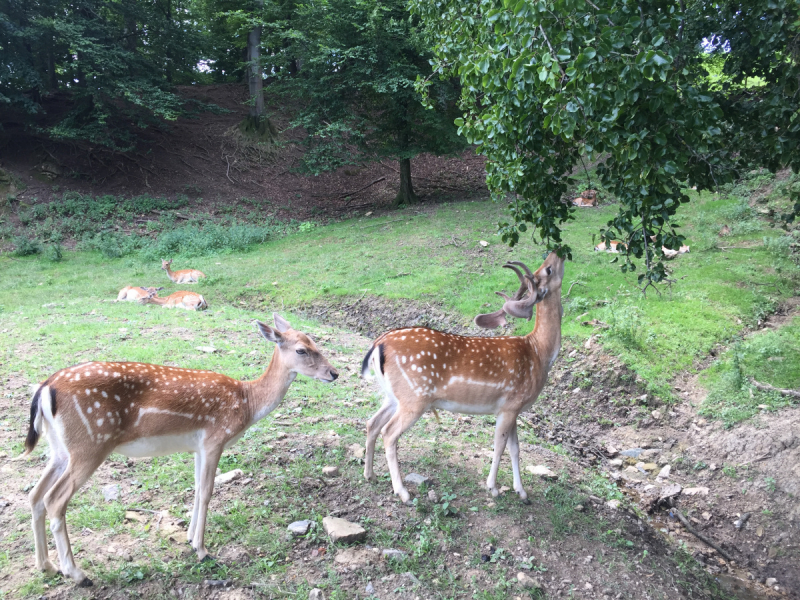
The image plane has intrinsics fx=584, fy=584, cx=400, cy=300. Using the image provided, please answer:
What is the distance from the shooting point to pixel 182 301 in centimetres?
1145

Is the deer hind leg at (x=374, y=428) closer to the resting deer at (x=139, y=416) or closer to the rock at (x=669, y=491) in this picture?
the resting deer at (x=139, y=416)

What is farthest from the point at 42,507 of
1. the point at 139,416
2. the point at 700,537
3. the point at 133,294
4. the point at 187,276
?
the point at 187,276

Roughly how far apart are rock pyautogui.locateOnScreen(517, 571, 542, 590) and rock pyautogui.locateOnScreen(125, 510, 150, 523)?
2844mm

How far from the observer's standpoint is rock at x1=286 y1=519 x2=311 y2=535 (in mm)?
4492

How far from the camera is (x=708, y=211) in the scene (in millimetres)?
15758

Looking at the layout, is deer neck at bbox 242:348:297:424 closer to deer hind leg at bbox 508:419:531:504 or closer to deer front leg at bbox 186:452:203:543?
deer front leg at bbox 186:452:203:543

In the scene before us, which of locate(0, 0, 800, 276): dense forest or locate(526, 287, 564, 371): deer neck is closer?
locate(0, 0, 800, 276): dense forest

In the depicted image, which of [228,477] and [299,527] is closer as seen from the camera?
[299,527]

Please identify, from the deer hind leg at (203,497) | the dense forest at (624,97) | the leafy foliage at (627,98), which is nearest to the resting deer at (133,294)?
the dense forest at (624,97)

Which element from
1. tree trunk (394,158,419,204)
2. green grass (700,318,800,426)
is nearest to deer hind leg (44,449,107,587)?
green grass (700,318,800,426)

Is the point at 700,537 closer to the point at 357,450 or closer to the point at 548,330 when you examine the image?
the point at 548,330

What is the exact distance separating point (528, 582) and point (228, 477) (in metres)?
2.63

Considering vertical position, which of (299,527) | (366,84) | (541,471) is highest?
(366,84)

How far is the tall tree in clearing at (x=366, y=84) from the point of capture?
1736cm
